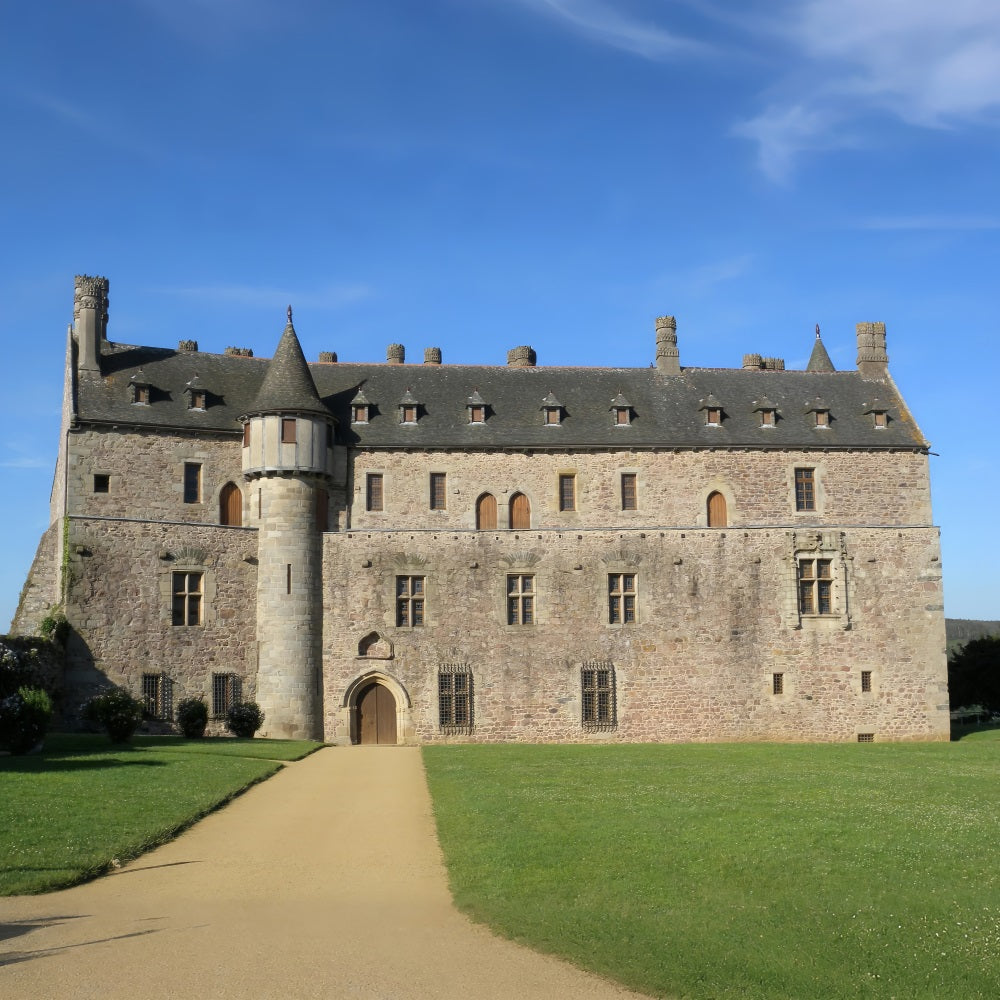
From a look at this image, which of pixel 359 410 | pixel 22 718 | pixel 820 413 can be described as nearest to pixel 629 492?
pixel 820 413

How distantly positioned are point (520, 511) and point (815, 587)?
33.2 feet

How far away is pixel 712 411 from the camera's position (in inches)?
1633

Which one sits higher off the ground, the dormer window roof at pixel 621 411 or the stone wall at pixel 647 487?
the dormer window roof at pixel 621 411

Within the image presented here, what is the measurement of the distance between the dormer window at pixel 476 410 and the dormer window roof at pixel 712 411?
7.80 m

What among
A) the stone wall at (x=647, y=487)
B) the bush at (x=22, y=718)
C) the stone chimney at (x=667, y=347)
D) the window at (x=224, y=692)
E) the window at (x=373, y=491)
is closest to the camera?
the bush at (x=22, y=718)

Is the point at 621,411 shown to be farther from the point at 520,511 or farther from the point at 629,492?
the point at 520,511

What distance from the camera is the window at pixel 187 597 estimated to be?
119 ft

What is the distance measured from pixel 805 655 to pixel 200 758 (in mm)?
20744

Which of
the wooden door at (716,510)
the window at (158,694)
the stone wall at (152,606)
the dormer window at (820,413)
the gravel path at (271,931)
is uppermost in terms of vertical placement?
the dormer window at (820,413)

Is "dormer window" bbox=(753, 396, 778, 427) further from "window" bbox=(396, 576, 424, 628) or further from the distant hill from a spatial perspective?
the distant hill

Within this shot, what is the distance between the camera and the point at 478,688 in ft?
121

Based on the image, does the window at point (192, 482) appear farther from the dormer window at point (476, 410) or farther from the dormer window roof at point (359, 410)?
the dormer window at point (476, 410)

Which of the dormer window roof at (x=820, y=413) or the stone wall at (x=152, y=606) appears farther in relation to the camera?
the dormer window roof at (x=820, y=413)

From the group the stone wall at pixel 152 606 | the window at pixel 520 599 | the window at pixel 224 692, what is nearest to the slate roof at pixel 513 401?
the stone wall at pixel 152 606
